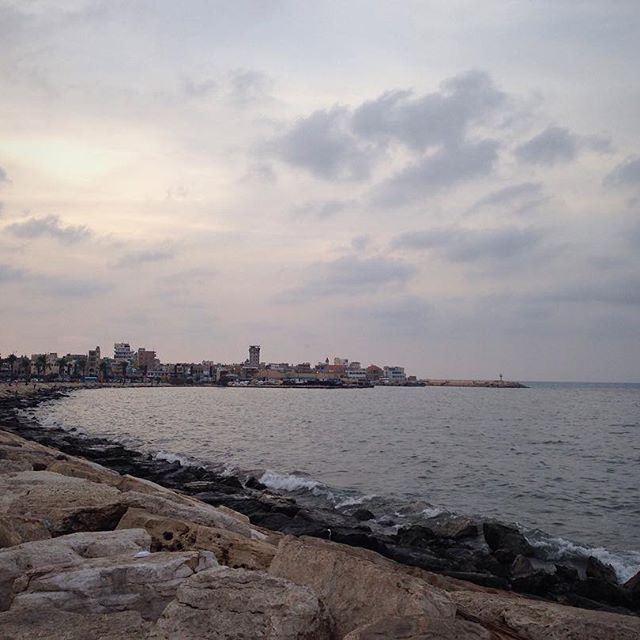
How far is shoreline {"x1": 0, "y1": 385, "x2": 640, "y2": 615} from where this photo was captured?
9492 mm

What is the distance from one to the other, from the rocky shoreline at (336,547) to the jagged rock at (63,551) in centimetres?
12

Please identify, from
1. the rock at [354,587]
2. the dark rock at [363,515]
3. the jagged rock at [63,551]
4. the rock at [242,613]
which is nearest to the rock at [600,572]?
the dark rock at [363,515]

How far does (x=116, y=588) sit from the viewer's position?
454cm

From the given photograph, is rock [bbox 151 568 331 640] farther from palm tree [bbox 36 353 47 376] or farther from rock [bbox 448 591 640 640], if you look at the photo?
palm tree [bbox 36 353 47 376]

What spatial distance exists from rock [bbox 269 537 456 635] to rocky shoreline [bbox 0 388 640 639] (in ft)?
0.05

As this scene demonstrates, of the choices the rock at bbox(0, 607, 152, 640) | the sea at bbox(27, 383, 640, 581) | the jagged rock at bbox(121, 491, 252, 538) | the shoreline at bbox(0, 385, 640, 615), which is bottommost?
the sea at bbox(27, 383, 640, 581)

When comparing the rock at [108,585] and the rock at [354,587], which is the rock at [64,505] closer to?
the rock at [108,585]

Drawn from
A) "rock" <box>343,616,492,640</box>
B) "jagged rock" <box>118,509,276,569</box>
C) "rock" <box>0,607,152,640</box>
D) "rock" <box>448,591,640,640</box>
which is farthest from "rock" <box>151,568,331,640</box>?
"jagged rock" <box>118,509,276,569</box>

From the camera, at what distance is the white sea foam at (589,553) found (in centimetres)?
1114

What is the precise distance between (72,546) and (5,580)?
0.93 meters

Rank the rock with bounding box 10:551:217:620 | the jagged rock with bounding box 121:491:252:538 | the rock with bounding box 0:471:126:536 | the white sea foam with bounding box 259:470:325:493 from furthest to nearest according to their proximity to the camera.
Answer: the white sea foam with bounding box 259:470:325:493 → the jagged rock with bounding box 121:491:252:538 → the rock with bounding box 0:471:126:536 → the rock with bounding box 10:551:217:620

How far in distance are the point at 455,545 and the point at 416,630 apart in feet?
32.1

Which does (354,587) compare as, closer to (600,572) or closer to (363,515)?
(600,572)

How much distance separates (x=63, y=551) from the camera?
529 cm
